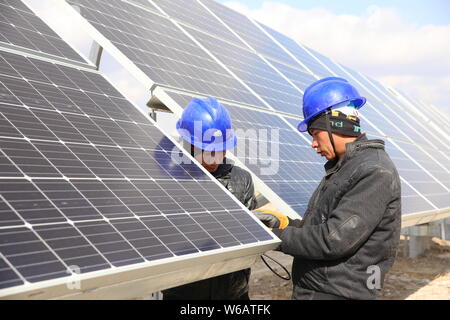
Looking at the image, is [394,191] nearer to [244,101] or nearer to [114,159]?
[114,159]

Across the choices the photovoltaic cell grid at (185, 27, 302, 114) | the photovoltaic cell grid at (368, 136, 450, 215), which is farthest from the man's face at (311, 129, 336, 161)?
the photovoltaic cell grid at (185, 27, 302, 114)

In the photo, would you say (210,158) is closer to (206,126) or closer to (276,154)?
(206,126)

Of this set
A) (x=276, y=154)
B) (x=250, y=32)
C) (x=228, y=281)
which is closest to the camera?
(x=228, y=281)

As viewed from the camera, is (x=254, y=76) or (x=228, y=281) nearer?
(x=228, y=281)

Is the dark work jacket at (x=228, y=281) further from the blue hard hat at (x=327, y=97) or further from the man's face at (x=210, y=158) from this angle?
the blue hard hat at (x=327, y=97)

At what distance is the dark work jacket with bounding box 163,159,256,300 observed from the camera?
5.57 m

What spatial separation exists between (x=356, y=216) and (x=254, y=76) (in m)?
6.88

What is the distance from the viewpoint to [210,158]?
227 inches

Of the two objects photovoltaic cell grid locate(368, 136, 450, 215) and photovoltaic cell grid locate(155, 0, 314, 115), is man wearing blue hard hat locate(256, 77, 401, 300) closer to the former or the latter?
photovoltaic cell grid locate(368, 136, 450, 215)

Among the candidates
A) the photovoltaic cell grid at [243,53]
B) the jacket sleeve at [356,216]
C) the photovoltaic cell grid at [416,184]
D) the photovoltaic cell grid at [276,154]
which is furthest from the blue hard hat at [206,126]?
the photovoltaic cell grid at [243,53]

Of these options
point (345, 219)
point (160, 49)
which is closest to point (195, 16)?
point (160, 49)

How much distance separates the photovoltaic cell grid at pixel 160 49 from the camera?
7484 millimetres

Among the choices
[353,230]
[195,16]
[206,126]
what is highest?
[195,16]

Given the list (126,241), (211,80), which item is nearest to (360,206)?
(126,241)
